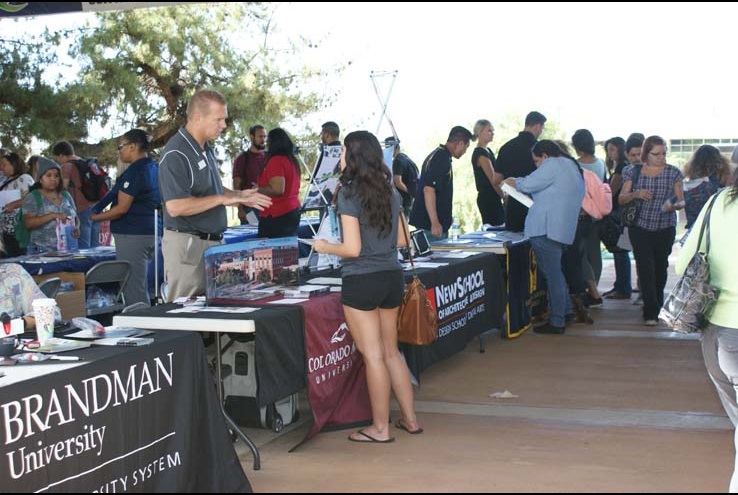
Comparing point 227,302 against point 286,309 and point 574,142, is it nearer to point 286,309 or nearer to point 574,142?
point 286,309

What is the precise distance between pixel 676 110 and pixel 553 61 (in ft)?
14.5

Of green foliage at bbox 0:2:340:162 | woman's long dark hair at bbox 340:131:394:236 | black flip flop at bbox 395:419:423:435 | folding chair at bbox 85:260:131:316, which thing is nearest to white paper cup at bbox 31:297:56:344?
woman's long dark hair at bbox 340:131:394:236

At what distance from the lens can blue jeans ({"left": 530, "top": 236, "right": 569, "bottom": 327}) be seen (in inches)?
272

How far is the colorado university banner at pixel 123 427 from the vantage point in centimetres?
264

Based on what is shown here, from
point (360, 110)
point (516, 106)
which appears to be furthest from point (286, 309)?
point (516, 106)

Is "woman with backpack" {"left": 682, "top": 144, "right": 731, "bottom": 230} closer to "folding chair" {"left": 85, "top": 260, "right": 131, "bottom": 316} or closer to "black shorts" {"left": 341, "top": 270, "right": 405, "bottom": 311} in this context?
"black shorts" {"left": 341, "top": 270, "right": 405, "bottom": 311}

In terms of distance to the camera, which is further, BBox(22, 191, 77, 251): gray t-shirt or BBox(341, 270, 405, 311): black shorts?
BBox(22, 191, 77, 251): gray t-shirt

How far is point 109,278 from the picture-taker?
602cm

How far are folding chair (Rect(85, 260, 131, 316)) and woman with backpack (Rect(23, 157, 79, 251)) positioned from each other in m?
0.76

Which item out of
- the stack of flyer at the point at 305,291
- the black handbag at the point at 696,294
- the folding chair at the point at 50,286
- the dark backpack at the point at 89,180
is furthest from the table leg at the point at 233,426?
the dark backpack at the point at 89,180

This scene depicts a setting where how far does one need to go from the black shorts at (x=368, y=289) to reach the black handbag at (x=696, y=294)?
1.31 meters

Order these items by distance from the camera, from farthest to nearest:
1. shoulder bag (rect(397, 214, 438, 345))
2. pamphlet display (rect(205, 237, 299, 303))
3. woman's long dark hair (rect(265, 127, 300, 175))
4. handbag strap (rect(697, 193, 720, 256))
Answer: woman's long dark hair (rect(265, 127, 300, 175)) → shoulder bag (rect(397, 214, 438, 345)) → pamphlet display (rect(205, 237, 299, 303)) → handbag strap (rect(697, 193, 720, 256))

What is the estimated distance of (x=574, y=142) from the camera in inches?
312

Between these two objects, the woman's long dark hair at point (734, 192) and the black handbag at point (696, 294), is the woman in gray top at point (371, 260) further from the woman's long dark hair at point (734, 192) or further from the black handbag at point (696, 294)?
the woman's long dark hair at point (734, 192)
